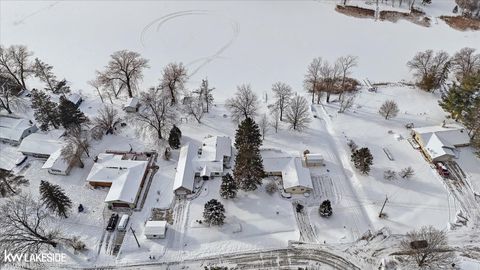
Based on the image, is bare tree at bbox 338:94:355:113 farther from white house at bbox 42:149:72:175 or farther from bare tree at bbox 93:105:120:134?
white house at bbox 42:149:72:175

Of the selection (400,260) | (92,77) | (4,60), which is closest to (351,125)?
(400,260)

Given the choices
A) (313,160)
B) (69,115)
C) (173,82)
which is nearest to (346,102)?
(313,160)

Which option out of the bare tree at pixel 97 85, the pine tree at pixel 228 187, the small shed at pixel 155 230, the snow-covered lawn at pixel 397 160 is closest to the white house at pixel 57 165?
the small shed at pixel 155 230

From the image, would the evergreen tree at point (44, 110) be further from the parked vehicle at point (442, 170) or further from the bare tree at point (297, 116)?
the parked vehicle at point (442, 170)

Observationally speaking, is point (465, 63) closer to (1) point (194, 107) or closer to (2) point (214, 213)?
(1) point (194, 107)

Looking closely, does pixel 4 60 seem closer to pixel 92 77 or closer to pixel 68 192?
pixel 92 77

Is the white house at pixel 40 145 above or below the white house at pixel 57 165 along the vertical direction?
above

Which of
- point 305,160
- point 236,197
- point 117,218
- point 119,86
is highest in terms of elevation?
point 119,86
